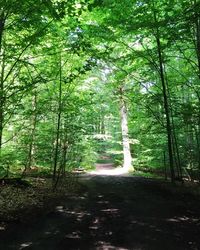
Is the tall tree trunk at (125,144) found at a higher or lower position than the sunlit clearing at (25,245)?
higher

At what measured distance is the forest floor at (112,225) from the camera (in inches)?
237

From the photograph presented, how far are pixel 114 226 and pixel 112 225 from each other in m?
0.09

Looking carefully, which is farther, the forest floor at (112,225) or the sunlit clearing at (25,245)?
the forest floor at (112,225)

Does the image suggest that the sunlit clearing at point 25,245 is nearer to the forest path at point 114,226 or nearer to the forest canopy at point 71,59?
the forest path at point 114,226

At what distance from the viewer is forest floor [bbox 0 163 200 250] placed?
601 cm

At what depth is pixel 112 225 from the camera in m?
7.32

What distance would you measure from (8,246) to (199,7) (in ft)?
20.3

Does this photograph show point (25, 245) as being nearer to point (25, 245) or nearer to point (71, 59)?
point (25, 245)

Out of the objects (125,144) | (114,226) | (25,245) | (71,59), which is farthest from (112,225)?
(125,144)

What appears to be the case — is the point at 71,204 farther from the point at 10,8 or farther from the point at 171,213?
the point at 10,8

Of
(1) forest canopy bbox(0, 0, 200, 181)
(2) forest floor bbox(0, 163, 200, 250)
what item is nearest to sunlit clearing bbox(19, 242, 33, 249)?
(2) forest floor bbox(0, 163, 200, 250)

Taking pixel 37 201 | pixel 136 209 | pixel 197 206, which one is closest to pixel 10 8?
pixel 37 201

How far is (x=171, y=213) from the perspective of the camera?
8.59m

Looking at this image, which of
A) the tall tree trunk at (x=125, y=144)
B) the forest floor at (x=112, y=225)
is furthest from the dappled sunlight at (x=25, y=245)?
the tall tree trunk at (x=125, y=144)
